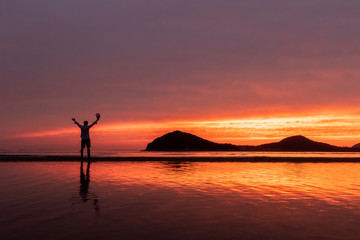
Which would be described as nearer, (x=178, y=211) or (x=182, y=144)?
(x=178, y=211)

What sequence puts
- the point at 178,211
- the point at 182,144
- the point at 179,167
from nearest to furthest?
the point at 178,211
the point at 179,167
the point at 182,144

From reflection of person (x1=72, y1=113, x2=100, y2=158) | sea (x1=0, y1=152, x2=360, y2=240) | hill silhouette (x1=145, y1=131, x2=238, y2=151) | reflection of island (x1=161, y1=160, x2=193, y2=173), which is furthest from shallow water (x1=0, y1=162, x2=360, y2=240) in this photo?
hill silhouette (x1=145, y1=131, x2=238, y2=151)

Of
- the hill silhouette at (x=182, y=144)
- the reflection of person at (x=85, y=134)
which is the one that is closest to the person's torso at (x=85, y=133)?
the reflection of person at (x=85, y=134)

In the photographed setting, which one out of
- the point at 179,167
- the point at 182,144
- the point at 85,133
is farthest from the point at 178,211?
the point at 182,144

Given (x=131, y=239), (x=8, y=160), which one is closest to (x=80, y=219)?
(x=131, y=239)

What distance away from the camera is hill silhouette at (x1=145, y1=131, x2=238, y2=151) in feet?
533

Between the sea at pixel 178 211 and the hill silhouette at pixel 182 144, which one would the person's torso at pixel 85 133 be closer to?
the sea at pixel 178 211

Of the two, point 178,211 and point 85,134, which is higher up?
point 85,134

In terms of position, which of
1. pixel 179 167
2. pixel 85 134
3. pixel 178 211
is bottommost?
pixel 178 211

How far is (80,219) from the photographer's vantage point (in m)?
4.96

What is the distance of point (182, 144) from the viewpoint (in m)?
166

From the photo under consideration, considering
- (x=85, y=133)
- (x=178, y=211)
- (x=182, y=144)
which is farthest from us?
(x=182, y=144)

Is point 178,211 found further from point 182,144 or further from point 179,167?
point 182,144

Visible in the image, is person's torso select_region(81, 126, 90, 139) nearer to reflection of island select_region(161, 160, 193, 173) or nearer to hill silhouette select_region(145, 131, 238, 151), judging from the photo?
reflection of island select_region(161, 160, 193, 173)
